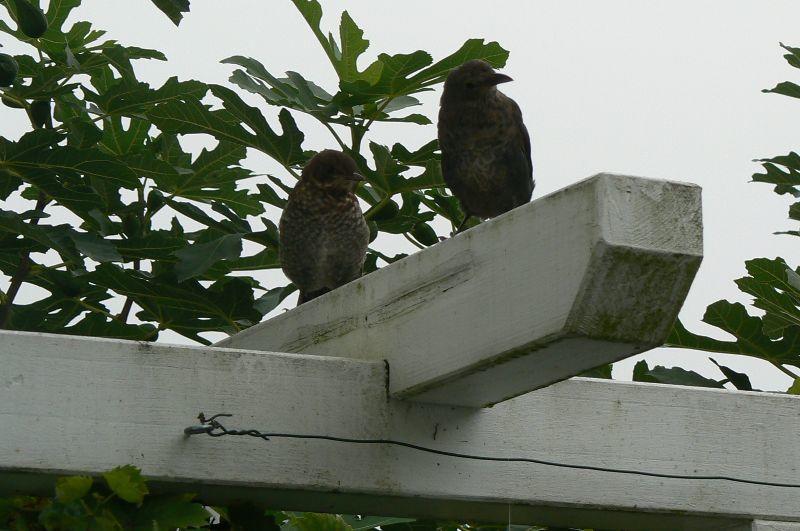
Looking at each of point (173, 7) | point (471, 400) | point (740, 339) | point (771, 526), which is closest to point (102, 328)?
point (173, 7)

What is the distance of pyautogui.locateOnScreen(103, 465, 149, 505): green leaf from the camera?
5.23 feet

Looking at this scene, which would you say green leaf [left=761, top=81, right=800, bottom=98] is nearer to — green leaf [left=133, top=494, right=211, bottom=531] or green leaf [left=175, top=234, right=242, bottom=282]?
green leaf [left=175, top=234, right=242, bottom=282]

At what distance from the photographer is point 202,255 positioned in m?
2.88

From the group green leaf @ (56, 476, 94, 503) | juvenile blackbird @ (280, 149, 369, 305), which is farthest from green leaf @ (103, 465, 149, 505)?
juvenile blackbird @ (280, 149, 369, 305)

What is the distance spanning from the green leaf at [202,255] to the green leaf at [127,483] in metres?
1.23

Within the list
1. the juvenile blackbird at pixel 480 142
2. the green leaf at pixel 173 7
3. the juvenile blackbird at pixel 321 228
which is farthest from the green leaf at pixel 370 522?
the juvenile blackbird at pixel 480 142

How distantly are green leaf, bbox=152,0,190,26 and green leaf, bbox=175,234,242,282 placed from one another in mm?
733

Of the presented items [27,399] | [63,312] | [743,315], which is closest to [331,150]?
A: [63,312]

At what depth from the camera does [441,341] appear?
1758mm

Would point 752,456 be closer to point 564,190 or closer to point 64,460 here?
point 564,190

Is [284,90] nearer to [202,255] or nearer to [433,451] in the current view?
[202,255]

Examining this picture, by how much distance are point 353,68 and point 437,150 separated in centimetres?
35

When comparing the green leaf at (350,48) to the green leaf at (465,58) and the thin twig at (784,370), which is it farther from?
the thin twig at (784,370)

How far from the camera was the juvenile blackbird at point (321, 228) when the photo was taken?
360 centimetres
